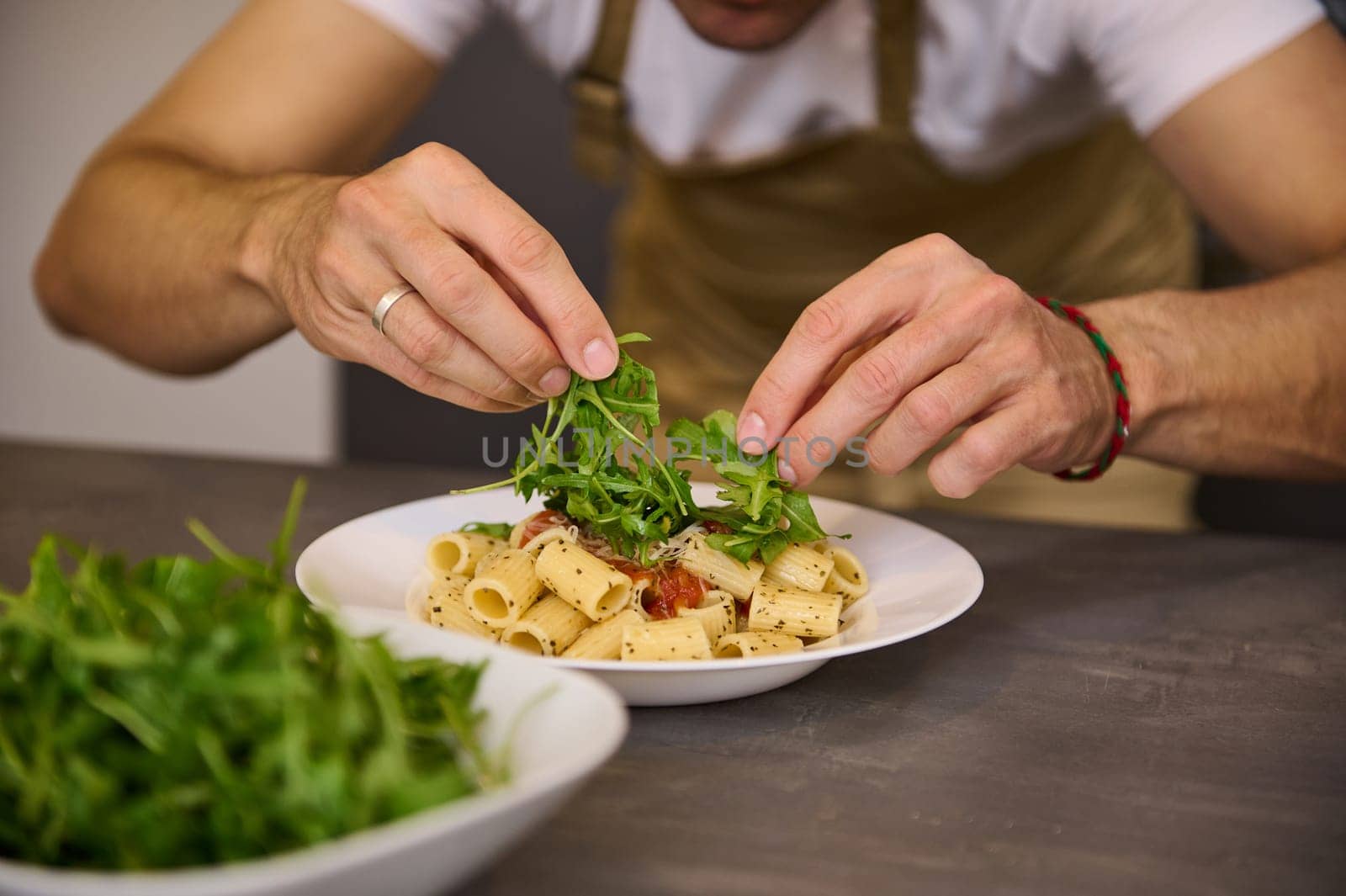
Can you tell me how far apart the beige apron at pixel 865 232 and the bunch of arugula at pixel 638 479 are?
0.94 m

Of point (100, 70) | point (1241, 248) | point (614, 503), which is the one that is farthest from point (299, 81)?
point (100, 70)

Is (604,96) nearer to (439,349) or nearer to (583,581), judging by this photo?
(439,349)

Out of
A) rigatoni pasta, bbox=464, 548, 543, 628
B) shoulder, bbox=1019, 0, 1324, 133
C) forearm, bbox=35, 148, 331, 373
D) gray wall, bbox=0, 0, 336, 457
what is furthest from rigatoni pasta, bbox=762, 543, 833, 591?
gray wall, bbox=0, 0, 336, 457

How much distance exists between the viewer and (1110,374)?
4.02 feet

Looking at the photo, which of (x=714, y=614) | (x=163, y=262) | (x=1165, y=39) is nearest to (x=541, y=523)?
(x=714, y=614)

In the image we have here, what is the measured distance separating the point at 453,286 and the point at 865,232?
1.17m

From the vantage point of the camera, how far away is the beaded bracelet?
4.02ft

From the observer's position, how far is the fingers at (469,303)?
1014 millimetres

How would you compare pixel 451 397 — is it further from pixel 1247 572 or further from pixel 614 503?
pixel 1247 572

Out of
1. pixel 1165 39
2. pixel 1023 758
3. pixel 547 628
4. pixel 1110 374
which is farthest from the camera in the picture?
pixel 1165 39

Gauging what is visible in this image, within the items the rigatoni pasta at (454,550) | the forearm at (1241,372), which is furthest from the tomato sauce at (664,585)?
the forearm at (1241,372)

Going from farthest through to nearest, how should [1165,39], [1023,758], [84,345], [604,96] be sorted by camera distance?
[84,345], [604,96], [1165,39], [1023,758]

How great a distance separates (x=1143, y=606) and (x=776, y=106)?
39.2 inches

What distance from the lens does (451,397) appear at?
1154 mm
